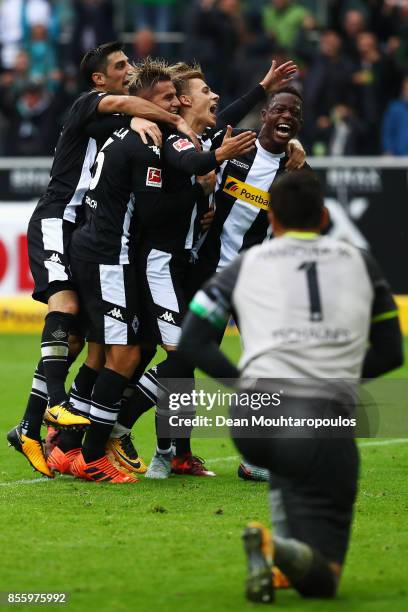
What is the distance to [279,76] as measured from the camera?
8289 mm

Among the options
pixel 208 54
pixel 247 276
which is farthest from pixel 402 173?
pixel 247 276

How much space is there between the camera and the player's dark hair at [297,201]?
5023 millimetres

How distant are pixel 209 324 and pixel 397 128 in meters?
13.7

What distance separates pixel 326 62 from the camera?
18734mm

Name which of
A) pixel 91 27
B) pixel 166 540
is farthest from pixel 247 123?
pixel 166 540

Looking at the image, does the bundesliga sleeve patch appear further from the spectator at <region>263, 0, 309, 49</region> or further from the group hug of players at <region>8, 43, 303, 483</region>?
the spectator at <region>263, 0, 309, 49</region>

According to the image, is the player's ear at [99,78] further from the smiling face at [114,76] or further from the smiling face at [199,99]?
the smiling face at [199,99]

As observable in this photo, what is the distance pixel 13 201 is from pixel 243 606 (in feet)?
42.7

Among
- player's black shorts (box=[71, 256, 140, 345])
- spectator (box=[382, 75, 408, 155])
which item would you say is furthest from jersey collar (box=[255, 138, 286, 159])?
spectator (box=[382, 75, 408, 155])

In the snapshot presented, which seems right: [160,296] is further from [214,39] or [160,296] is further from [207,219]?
[214,39]

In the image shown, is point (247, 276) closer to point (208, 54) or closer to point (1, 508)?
point (1, 508)

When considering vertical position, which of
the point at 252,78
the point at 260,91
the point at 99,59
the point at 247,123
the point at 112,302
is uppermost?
the point at 99,59

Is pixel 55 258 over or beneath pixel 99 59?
beneath

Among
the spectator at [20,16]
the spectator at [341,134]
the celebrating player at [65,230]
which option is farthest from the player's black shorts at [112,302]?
the spectator at [20,16]
